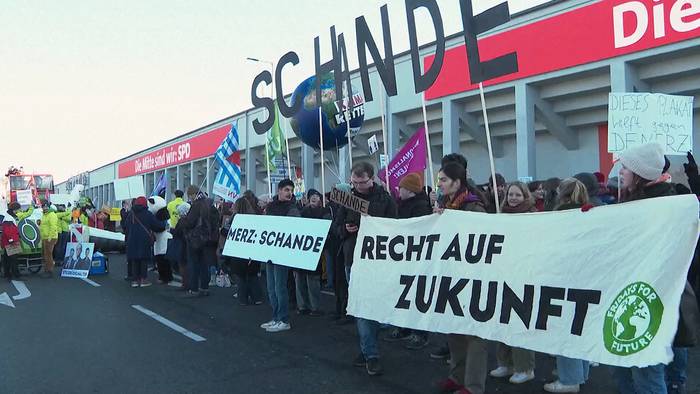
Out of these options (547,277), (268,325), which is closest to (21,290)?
(268,325)

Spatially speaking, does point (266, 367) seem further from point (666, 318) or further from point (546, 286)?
point (666, 318)

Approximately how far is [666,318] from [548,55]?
12.6 metres

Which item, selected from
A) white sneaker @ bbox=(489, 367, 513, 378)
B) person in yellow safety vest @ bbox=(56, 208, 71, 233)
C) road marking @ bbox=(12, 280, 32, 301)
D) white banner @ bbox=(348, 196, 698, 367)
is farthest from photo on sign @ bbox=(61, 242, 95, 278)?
white sneaker @ bbox=(489, 367, 513, 378)

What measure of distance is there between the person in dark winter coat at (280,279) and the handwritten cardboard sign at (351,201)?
183 cm

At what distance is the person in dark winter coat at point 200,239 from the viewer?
9.88m

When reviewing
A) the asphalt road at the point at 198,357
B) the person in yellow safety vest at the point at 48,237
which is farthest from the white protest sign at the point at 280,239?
the person in yellow safety vest at the point at 48,237

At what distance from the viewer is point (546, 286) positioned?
3.98 meters

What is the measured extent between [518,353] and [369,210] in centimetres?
184

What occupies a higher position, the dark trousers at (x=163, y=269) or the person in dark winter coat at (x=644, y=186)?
the person in dark winter coat at (x=644, y=186)

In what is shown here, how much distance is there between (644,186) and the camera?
3.61 metres

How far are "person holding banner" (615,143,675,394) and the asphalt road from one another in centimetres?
130

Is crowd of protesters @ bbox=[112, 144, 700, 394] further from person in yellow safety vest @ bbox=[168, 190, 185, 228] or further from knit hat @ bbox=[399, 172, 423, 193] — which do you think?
person in yellow safety vest @ bbox=[168, 190, 185, 228]

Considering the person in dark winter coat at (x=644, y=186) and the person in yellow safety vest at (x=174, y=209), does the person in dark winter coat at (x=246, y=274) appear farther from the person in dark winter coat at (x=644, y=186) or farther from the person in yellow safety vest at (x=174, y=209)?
the person in dark winter coat at (x=644, y=186)

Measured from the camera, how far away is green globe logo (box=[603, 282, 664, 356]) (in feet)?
10.8
